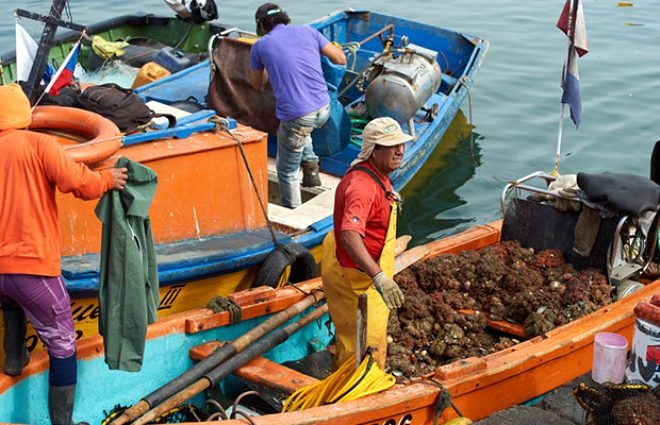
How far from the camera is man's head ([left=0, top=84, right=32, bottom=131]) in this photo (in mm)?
5062

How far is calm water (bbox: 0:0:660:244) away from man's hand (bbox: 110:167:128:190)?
6.27m

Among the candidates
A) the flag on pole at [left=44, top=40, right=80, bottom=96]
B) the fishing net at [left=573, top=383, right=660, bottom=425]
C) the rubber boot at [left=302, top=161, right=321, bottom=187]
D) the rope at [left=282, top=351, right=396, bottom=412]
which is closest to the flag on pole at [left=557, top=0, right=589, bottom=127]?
the rubber boot at [left=302, top=161, right=321, bottom=187]

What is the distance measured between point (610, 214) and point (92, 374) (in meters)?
3.86

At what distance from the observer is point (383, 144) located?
5.38 meters

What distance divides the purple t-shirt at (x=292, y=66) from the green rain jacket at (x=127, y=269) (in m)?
3.07

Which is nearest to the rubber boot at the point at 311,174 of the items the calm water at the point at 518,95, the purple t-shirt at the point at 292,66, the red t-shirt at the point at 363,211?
the purple t-shirt at the point at 292,66

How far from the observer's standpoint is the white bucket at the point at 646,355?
5.55m

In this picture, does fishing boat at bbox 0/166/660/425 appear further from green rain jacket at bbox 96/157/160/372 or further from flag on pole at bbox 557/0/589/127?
flag on pole at bbox 557/0/589/127

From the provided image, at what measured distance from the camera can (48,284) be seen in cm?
525

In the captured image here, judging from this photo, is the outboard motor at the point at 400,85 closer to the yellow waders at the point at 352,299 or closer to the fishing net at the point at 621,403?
the yellow waders at the point at 352,299

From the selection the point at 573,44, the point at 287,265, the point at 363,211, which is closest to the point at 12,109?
the point at 363,211

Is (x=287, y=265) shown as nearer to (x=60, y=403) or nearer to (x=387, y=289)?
(x=387, y=289)

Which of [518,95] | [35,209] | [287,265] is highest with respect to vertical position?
[35,209]

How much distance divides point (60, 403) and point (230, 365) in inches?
44.2
